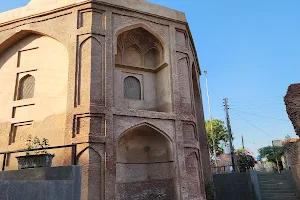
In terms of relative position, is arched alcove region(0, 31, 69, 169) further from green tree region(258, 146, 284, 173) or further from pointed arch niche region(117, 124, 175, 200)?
green tree region(258, 146, 284, 173)

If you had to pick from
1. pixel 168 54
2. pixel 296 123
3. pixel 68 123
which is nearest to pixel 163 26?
pixel 168 54

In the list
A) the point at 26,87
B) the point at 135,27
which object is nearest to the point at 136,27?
the point at 135,27

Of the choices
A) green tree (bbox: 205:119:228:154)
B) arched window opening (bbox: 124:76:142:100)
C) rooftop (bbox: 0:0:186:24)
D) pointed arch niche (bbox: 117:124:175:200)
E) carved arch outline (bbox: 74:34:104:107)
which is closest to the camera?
carved arch outline (bbox: 74:34:104:107)

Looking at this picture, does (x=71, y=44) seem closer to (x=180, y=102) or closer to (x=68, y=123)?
(x=68, y=123)

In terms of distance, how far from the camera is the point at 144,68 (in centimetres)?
1148

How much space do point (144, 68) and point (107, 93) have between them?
292 cm

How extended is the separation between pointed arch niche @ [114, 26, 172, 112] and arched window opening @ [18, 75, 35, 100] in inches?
131

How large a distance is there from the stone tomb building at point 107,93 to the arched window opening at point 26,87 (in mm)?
44

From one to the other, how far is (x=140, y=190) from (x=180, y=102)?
3759 millimetres

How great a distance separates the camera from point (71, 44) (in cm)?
974

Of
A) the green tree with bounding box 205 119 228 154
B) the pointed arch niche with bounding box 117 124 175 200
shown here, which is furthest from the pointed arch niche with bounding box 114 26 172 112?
the green tree with bounding box 205 119 228 154

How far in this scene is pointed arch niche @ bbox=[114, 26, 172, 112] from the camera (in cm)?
1066

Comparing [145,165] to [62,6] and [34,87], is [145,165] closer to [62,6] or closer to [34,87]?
[34,87]

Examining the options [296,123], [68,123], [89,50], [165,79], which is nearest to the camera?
[68,123]
